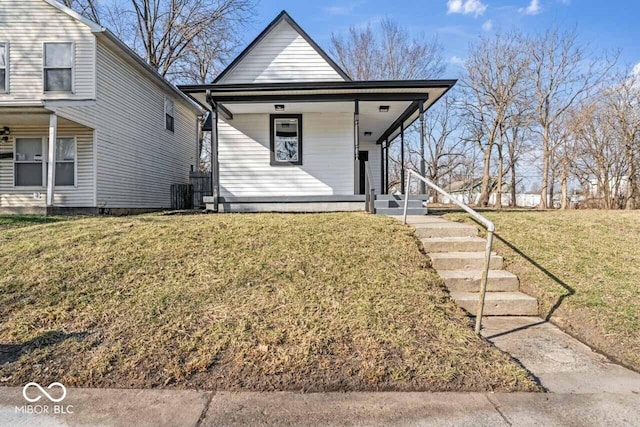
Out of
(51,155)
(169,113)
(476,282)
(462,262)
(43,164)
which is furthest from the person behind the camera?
(169,113)

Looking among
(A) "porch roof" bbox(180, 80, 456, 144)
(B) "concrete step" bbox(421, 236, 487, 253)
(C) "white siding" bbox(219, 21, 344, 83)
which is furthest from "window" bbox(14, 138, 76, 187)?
(B) "concrete step" bbox(421, 236, 487, 253)

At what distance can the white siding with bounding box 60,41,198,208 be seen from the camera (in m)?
12.0

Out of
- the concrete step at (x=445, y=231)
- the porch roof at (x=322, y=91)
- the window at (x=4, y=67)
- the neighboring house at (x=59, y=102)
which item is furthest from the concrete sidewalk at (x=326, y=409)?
the window at (x=4, y=67)

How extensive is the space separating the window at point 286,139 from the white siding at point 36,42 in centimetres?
581

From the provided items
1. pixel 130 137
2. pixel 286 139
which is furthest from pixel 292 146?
pixel 130 137

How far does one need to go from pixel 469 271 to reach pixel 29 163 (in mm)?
13412

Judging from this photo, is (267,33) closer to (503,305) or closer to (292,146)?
(292,146)

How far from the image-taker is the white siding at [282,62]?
1134 cm

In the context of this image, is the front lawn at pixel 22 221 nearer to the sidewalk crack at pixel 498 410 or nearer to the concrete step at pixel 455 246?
the concrete step at pixel 455 246

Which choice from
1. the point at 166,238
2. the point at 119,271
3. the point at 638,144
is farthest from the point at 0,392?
the point at 638,144

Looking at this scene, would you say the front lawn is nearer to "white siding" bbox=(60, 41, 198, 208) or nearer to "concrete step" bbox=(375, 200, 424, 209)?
"white siding" bbox=(60, 41, 198, 208)

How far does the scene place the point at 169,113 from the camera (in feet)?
54.6

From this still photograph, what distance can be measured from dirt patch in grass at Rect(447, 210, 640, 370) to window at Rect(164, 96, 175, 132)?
44.9 ft

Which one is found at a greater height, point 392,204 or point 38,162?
point 38,162
